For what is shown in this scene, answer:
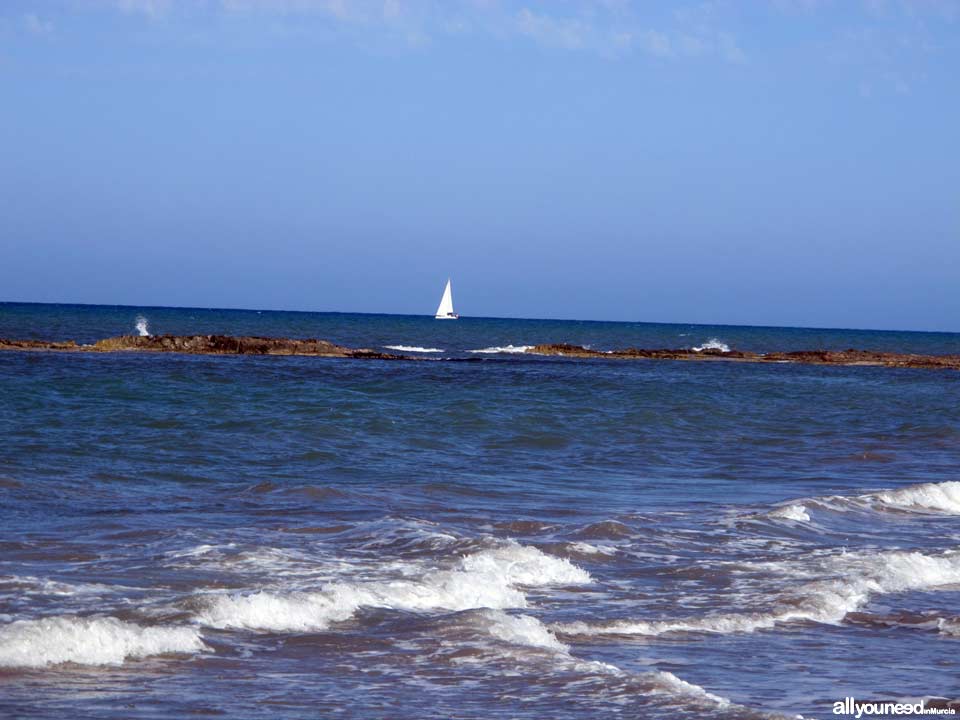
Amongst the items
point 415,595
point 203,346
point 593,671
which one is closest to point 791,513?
point 415,595

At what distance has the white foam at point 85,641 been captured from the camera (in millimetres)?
6613

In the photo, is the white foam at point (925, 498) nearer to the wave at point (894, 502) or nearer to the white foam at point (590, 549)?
the wave at point (894, 502)

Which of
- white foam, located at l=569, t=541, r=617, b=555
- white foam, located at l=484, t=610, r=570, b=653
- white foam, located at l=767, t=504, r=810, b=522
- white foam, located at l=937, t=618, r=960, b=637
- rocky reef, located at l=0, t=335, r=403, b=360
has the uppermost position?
rocky reef, located at l=0, t=335, r=403, b=360

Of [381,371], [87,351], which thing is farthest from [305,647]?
[87,351]

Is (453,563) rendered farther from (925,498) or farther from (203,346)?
(203,346)

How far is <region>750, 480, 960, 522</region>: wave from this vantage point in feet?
43.2

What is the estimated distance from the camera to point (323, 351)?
1487 inches

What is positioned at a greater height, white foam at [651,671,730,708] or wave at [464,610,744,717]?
white foam at [651,671,730,708]

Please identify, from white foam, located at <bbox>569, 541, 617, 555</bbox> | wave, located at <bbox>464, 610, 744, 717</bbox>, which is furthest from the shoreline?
wave, located at <bbox>464, 610, 744, 717</bbox>

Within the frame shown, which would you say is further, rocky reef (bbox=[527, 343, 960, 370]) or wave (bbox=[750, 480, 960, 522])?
Result: rocky reef (bbox=[527, 343, 960, 370])

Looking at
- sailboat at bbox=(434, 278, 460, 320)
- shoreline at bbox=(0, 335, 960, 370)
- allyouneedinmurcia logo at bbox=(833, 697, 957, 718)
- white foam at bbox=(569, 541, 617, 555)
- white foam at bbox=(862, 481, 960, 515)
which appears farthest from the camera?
sailboat at bbox=(434, 278, 460, 320)

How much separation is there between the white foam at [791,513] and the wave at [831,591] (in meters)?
1.88

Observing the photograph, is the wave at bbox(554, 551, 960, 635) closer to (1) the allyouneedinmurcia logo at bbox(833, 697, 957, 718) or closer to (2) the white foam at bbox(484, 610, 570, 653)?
(2) the white foam at bbox(484, 610, 570, 653)

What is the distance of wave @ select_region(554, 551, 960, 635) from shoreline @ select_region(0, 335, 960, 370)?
89.4ft
